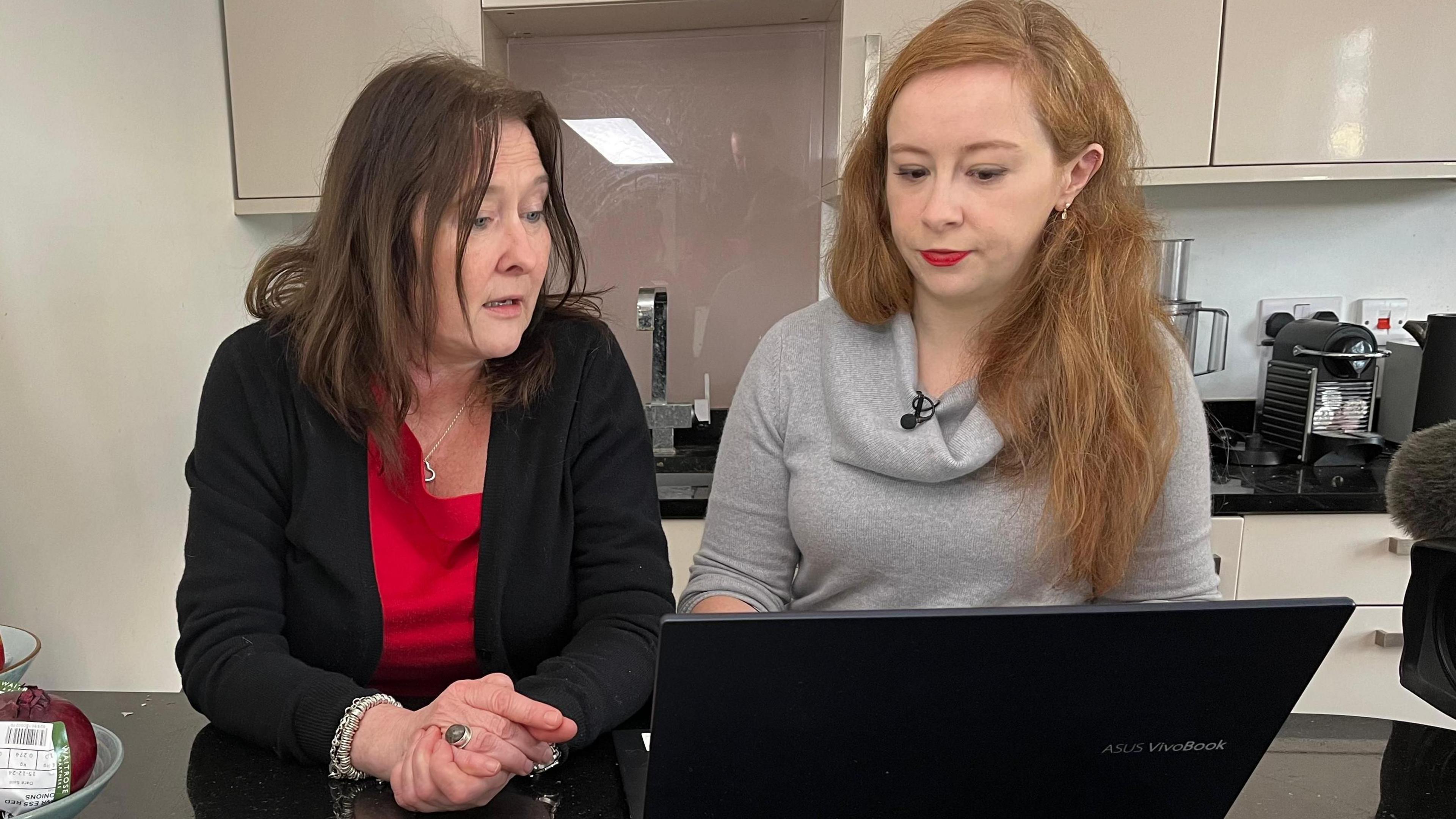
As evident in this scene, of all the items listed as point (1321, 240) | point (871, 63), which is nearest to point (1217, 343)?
point (1321, 240)

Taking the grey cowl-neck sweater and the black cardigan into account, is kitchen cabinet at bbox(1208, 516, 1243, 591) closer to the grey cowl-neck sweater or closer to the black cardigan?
the grey cowl-neck sweater

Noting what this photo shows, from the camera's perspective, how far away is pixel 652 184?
94.3 inches

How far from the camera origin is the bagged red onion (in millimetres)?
683

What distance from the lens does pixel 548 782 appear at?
2.69ft

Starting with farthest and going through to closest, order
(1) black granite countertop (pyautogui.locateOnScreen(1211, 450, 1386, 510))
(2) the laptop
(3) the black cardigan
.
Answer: (1) black granite countertop (pyautogui.locateOnScreen(1211, 450, 1386, 510))
(3) the black cardigan
(2) the laptop

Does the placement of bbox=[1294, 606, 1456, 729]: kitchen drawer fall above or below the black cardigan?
below

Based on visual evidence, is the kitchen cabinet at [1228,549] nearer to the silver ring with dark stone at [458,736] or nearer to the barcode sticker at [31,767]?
the silver ring with dark stone at [458,736]

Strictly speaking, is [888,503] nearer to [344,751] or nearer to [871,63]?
[344,751]

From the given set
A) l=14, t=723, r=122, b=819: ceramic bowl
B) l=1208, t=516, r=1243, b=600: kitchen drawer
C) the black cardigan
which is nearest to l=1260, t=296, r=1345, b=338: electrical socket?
l=1208, t=516, r=1243, b=600: kitchen drawer

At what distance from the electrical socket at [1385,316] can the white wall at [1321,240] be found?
0.06 ft

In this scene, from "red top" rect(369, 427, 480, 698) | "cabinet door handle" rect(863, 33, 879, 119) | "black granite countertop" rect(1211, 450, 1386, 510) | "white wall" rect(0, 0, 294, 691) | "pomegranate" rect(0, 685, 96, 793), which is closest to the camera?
"pomegranate" rect(0, 685, 96, 793)

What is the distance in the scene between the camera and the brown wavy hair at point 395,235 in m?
1.02

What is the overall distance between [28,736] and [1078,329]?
0.97 meters

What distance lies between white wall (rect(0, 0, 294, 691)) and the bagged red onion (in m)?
0.72
